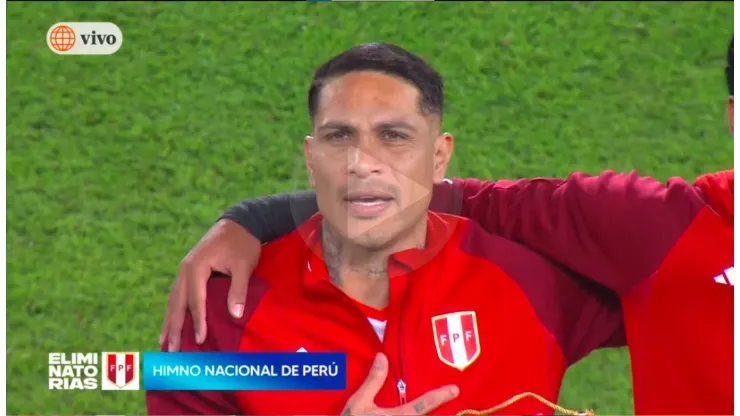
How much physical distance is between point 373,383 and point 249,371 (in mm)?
185

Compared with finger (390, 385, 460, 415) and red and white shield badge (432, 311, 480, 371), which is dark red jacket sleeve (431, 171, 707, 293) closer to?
red and white shield badge (432, 311, 480, 371)

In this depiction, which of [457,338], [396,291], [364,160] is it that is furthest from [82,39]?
[457,338]

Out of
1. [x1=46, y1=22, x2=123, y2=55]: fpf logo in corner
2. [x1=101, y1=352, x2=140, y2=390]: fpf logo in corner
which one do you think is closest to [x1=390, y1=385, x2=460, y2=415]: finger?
[x1=101, y1=352, x2=140, y2=390]: fpf logo in corner

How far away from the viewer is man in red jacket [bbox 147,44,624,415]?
5.55 feet

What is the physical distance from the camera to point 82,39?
75.8 inches

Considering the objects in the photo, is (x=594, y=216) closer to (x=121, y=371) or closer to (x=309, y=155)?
(x=309, y=155)

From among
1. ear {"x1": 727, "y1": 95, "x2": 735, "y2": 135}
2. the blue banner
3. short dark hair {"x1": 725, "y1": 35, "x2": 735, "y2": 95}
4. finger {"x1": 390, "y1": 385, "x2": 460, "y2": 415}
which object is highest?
short dark hair {"x1": 725, "y1": 35, "x2": 735, "y2": 95}

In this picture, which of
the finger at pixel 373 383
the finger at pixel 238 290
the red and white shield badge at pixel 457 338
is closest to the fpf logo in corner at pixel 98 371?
the finger at pixel 238 290

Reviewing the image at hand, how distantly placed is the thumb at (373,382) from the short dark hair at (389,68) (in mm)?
370

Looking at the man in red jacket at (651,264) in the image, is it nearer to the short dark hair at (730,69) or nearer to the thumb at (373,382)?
the short dark hair at (730,69)

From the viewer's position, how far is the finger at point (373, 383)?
1.67 metres

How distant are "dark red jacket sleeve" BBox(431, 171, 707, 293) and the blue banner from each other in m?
0.29

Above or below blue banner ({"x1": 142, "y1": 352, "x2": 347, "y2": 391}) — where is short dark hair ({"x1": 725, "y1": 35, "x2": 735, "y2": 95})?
above

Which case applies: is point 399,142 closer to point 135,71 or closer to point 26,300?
point 135,71
